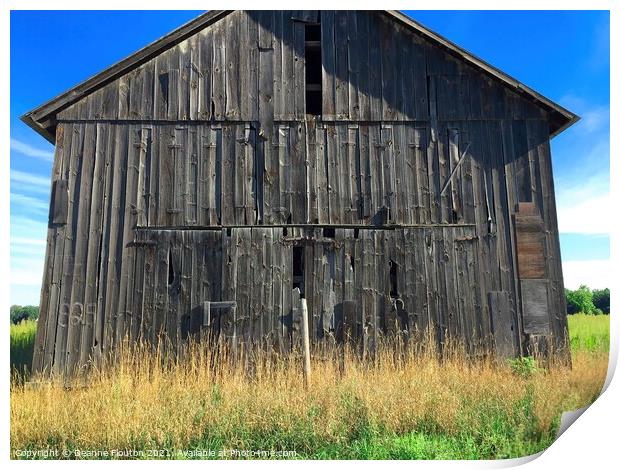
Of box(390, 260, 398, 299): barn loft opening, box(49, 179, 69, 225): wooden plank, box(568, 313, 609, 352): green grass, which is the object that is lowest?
box(568, 313, 609, 352): green grass

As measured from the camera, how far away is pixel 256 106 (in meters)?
9.27

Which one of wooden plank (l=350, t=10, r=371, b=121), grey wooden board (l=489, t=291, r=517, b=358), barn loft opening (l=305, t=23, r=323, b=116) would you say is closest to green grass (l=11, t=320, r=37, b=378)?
barn loft opening (l=305, t=23, r=323, b=116)

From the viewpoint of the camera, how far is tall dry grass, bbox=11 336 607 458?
5512 mm

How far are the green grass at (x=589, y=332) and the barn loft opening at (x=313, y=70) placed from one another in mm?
6241

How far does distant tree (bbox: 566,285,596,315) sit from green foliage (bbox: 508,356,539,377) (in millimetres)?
1174

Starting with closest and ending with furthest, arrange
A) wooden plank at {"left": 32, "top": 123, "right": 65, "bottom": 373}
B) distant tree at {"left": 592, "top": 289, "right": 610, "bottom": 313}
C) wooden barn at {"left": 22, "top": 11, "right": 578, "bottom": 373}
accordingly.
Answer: distant tree at {"left": 592, "top": 289, "right": 610, "bottom": 313} → wooden plank at {"left": 32, "top": 123, "right": 65, "bottom": 373} → wooden barn at {"left": 22, "top": 11, "right": 578, "bottom": 373}

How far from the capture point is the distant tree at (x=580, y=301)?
6919mm

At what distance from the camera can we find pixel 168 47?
30.6 ft

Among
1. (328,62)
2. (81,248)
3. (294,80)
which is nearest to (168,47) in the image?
(294,80)

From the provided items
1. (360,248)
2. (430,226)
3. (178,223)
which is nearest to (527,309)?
(430,226)

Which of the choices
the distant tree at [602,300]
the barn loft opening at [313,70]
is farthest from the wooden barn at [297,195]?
the distant tree at [602,300]

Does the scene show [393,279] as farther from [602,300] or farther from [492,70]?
[492,70]

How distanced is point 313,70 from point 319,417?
763 cm

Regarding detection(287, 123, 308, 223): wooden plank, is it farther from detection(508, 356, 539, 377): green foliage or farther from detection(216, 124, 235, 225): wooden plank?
detection(508, 356, 539, 377): green foliage
